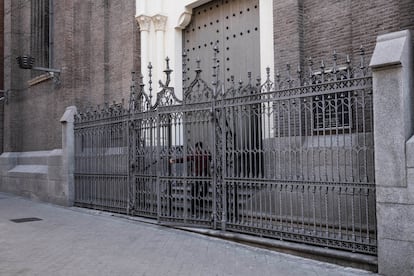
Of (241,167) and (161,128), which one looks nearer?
(241,167)

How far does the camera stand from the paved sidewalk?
19.1 ft

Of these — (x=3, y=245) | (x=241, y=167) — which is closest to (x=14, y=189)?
(x=3, y=245)

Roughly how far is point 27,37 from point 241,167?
13.0 meters

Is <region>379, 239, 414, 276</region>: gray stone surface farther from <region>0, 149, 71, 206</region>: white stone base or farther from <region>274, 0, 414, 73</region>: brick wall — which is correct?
<region>0, 149, 71, 206</region>: white stone base

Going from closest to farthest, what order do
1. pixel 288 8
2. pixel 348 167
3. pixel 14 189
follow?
pixel 348 167 → pixel 288 8 → pixel 14 189

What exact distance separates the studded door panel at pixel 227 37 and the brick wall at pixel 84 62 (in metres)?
1.98

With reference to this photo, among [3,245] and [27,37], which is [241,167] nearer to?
[3,245]

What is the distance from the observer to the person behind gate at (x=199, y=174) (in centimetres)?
819

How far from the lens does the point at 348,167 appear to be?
21.9 feet

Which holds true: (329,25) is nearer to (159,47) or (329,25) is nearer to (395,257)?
(395,257)

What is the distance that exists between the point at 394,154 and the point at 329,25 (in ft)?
11.9

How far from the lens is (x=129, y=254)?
666 centimetres

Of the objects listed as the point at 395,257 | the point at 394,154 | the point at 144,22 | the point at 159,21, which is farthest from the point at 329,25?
the point at 144,22

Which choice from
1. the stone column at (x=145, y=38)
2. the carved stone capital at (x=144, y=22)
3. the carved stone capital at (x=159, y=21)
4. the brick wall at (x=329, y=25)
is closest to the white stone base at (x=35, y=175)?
the stone column at (x=145, y=38)
